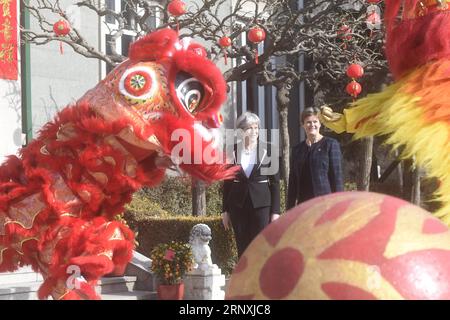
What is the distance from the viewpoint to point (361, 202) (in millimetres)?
1993

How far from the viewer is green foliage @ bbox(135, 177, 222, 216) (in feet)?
37.6

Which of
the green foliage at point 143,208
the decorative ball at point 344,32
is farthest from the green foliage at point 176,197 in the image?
the decorative ball at point 344,32

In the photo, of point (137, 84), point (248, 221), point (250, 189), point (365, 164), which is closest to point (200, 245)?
point (248, 221)

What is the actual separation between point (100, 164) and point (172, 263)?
335 centimetres

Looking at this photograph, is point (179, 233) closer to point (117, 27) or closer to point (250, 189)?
point (117, 27)

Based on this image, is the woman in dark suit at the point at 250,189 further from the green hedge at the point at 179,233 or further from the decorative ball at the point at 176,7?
the green hedge at the point at 179,233

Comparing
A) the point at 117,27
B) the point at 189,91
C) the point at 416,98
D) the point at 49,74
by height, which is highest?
the point at 117,27

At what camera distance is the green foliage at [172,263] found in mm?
6818

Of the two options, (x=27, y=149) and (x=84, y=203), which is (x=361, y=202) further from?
(x=27, y=149)

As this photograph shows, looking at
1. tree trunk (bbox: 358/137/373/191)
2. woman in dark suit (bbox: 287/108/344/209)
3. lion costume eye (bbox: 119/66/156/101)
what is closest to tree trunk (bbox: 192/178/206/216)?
tree trunk (bbox: 358/137/373/191)

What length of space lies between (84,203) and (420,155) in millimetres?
1565

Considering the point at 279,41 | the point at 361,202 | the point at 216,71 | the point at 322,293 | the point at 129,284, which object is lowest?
the point at 129,284

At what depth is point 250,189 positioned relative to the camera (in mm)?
5367

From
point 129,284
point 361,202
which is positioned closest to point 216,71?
point 361,202
